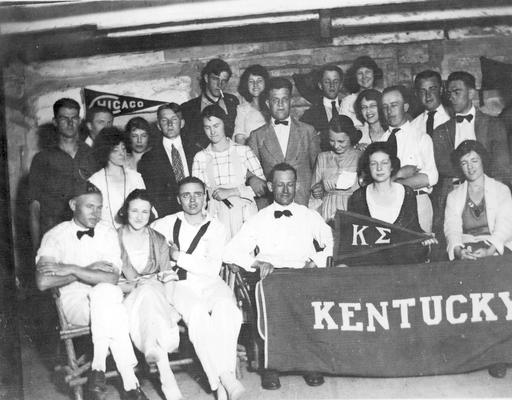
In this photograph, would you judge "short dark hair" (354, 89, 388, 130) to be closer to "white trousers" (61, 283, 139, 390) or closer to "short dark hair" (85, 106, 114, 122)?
"short dark hair" (85, 106, 114, 122)

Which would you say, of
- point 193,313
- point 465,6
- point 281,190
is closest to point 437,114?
point 465,6

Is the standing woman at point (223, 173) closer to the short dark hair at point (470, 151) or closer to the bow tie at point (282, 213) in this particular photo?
the bow tie at point (282, 213)

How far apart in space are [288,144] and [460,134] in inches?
46.6

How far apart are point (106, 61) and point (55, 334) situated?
2.09 m

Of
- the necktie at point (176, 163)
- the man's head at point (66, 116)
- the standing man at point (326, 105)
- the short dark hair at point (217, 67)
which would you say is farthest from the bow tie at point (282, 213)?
the man's head at point (66, 116)

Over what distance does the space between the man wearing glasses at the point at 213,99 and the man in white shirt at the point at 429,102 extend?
1330 mm

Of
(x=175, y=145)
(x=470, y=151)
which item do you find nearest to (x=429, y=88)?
(x=470, y=151)

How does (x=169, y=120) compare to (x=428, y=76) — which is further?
(x=428, y=76)

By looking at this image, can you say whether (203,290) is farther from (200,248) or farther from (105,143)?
(105,143)

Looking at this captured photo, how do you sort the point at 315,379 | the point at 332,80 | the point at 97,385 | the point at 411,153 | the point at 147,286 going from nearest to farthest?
the point at 97,385 → the point at 315,379 → the point at 147,286 → the point at 411,153 → the point at 332,80

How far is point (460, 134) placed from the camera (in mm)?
3742

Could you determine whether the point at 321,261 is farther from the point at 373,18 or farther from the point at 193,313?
the point at 373,18

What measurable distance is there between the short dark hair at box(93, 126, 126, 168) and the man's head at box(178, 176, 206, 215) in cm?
69

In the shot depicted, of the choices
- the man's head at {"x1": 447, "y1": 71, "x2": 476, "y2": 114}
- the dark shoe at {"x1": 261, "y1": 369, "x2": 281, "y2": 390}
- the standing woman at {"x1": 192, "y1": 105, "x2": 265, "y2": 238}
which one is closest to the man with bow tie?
the man's head at {"x1": 447, "y1": 71, "x2": 476, "y2": 114}
